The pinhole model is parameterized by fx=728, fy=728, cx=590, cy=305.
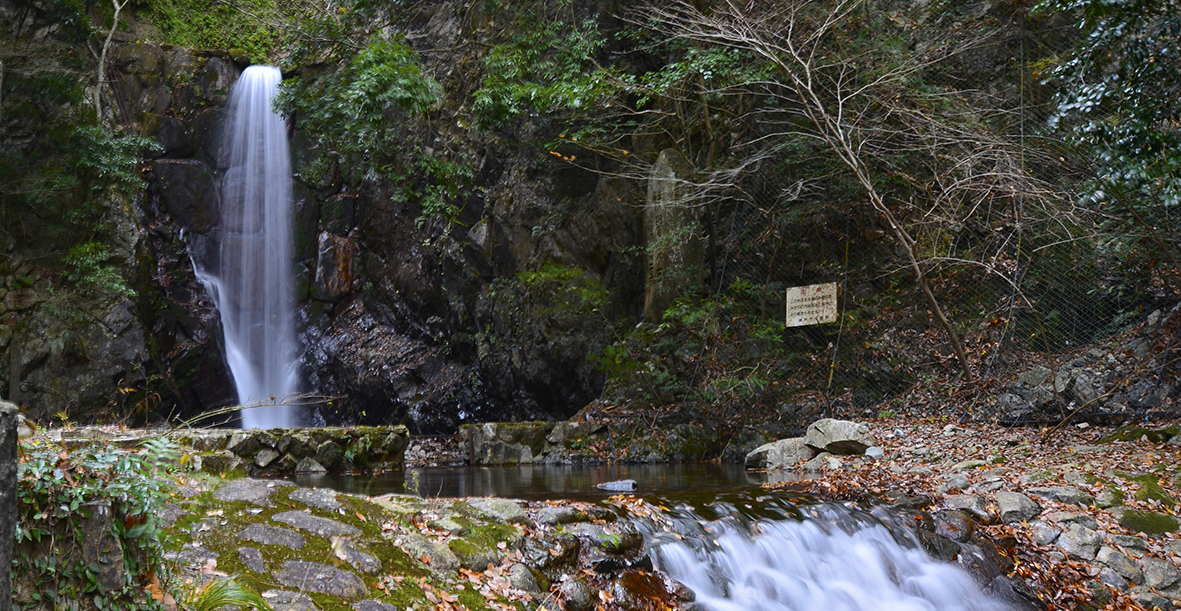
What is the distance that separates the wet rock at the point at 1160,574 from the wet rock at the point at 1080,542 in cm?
26

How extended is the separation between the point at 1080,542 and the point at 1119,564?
242 millimetres

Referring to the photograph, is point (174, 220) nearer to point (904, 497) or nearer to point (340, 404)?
point (340, 404)

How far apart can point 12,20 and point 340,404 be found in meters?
10.0

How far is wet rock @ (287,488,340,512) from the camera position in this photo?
3.97 metres

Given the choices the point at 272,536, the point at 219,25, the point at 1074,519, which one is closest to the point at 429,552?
the point at 272,536

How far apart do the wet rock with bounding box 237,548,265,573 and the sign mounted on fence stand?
8.43 metres

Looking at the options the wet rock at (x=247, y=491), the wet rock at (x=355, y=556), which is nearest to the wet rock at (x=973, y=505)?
the wet rock at (x=355, y=556)

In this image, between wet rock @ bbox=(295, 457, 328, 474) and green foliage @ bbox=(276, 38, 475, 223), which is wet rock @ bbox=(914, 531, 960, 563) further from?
green foliage @ bbox=(276, 38, 475, 223)

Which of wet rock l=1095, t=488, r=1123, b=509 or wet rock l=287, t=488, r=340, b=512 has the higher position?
wet rock l=287, t=488, r=340, b=512

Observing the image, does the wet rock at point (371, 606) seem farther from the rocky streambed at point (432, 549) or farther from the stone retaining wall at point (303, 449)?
the stone retaining wall at point (303, 449)

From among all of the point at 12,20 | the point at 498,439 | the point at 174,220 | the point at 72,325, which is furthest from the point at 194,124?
the point at 498,439

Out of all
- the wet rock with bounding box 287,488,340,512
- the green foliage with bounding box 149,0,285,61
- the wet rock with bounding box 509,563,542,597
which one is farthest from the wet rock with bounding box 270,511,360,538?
the green foliage with bounding box 149,0,285,61

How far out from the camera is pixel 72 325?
13.9 m

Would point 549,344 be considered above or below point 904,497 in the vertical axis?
above
